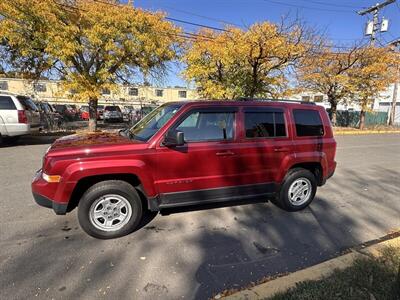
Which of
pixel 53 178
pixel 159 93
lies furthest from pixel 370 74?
pixel 159 93

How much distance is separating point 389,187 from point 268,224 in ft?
13.3

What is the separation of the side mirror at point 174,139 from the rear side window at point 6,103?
29.7ft

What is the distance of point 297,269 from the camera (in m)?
3.17

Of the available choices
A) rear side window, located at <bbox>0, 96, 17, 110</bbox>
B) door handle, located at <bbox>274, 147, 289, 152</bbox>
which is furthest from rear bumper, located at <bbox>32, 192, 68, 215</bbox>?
rear side window, located at <bbox>0, 96, 17, 110</bbox>

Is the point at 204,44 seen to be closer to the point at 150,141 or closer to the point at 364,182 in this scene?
the point at 364,182

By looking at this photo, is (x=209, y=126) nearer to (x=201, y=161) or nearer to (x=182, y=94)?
(x=201, y=161)

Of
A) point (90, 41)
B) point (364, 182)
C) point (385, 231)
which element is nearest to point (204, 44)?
point (90, 41)

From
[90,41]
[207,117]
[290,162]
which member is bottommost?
[290,162]

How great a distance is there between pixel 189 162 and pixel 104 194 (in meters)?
1.22

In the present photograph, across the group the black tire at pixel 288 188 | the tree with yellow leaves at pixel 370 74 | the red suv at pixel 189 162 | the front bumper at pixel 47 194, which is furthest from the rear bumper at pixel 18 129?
the tree with yellow leaves at pixel 370 74

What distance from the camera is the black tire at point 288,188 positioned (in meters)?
4.75

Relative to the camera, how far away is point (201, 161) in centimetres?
406

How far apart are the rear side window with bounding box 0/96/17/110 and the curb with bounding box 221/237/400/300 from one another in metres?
10.8

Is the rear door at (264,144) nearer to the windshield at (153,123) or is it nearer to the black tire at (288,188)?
the black tire at (288,188)
